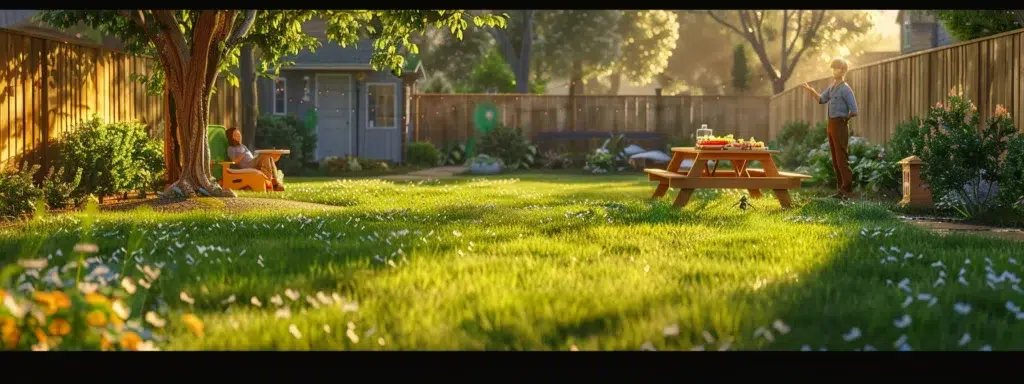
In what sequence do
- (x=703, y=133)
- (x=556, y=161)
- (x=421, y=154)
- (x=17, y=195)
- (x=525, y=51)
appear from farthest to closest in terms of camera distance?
1. (x=525, y=51)
2. (x=421, y=154)
3. (x=556, y=161)
4. (x=703, y=133)
5. (x=17, y=195)

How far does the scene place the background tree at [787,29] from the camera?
1705 inches

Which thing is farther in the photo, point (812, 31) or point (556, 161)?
point (812, 31)

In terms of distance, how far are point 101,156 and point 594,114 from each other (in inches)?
727

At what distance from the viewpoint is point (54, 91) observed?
39.7 feet

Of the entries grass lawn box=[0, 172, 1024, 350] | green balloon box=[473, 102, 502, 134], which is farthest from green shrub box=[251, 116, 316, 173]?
grass lawn box=[0, 172, 1024, 350]

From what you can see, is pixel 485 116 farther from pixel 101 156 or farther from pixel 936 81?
pixel 101 156

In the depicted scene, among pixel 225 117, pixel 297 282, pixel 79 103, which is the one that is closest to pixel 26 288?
pixel 297 282

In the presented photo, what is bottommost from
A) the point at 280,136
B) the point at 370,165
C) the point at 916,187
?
the point at 916,187

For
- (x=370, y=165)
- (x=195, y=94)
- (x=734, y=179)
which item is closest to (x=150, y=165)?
(x=195, y=94)

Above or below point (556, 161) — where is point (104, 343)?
below

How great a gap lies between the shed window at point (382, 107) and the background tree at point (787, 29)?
17449mm

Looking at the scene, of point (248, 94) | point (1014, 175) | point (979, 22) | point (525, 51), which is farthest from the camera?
point (525, 51)

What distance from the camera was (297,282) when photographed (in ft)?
18.4
